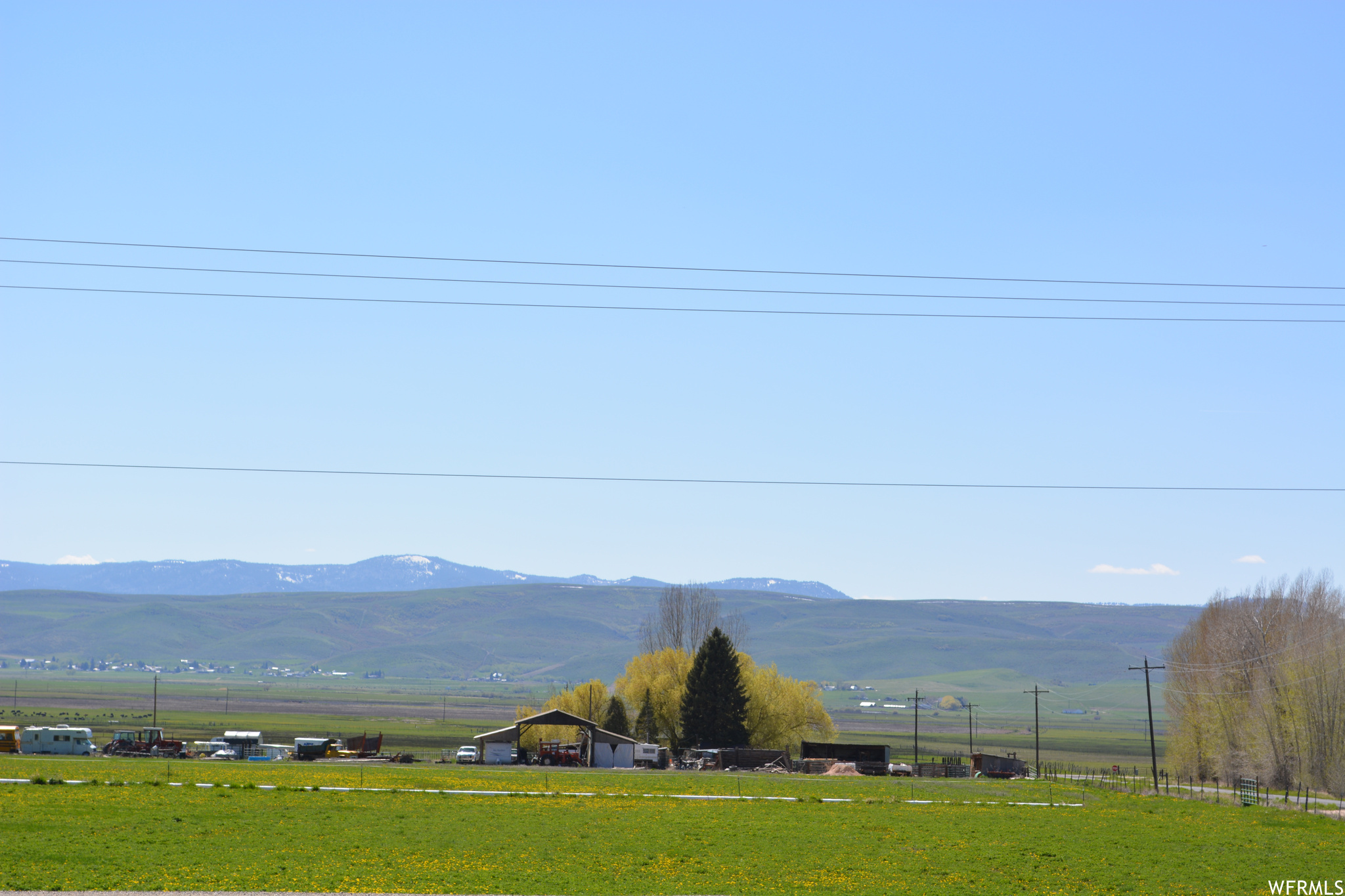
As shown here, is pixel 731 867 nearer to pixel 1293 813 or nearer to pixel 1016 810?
pixel 1016 810

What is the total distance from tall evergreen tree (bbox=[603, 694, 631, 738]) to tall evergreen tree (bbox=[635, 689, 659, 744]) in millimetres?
1753

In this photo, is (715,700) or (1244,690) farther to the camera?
(715,700)

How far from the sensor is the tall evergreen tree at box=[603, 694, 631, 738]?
96.4m

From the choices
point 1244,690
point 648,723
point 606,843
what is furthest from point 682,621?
point 606,843

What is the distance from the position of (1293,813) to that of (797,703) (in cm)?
5048

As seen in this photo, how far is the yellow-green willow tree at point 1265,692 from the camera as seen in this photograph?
7994cm

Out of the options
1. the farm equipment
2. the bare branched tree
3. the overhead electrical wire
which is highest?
the bare branched tree

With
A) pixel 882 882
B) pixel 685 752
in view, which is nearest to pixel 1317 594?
pixel 685 752

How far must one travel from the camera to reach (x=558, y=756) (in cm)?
8019

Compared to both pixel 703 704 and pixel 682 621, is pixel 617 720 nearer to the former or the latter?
pixel 703 704

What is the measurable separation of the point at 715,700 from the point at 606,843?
58184mm

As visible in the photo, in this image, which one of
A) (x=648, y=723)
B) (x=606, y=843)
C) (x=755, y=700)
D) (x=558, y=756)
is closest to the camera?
(x=606, y=843)

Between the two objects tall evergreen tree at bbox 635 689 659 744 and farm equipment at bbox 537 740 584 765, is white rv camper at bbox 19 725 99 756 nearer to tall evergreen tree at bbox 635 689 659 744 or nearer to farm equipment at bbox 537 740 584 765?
farm equipment at bbox 537 740 584 765

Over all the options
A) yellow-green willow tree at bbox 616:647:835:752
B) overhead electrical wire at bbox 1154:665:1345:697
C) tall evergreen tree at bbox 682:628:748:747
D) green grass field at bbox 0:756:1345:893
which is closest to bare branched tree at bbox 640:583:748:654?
yellow-green willow tree at bbox 616:647:835:752
